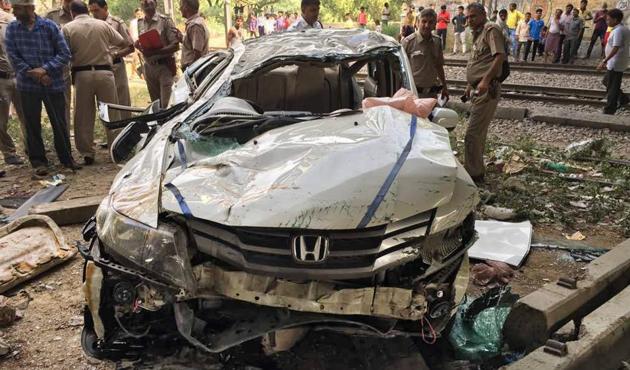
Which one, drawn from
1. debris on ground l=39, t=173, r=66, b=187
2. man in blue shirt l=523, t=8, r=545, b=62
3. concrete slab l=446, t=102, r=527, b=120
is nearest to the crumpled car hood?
debris on ground l=39, t=173, r=66, b=187

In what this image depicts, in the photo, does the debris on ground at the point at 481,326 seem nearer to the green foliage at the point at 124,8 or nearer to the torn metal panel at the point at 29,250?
the torn metal panel at the point at 29,250

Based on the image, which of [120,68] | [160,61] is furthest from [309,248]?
[120,68]

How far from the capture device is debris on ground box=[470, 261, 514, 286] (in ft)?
12.6

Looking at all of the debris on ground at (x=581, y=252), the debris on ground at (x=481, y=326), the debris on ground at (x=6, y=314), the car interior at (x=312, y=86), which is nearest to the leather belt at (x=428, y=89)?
the car interior at (x=312, y=86)

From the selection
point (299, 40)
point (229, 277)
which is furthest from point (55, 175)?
point (229, 277)

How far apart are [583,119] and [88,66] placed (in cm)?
787

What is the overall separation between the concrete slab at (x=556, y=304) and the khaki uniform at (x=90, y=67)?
5.63 m

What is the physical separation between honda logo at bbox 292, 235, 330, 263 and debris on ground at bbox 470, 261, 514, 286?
6.83 feet

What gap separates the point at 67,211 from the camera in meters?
4.86

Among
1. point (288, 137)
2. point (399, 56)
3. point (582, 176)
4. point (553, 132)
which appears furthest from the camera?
point (553, 132)

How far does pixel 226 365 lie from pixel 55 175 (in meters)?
4.75

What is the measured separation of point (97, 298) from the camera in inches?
93.7

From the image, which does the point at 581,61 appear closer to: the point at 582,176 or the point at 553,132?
the point at 553,132

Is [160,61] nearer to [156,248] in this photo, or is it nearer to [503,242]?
[503,242]
